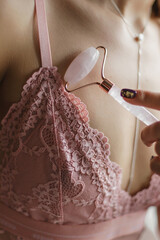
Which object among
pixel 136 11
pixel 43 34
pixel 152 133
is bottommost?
pixel 152 133

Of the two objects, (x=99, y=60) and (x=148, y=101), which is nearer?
(x=148, y=101)

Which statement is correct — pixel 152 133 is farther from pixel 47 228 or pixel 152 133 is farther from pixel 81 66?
pixel 47 228

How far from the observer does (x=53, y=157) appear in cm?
57

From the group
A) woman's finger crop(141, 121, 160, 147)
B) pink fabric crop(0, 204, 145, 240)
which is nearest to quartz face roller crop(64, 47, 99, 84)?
woman's finger crop(141, 121, 160, 147)

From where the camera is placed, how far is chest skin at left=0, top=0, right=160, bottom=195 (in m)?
0.55

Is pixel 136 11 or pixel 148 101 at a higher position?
pixel 136 11

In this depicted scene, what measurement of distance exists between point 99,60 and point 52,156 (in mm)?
224

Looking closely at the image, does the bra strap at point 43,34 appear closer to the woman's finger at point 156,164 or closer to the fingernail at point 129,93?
the fingernail at point 129,93

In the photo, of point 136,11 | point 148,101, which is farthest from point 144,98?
point 136,11

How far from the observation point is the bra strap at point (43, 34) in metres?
0.55

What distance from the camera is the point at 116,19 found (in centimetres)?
68

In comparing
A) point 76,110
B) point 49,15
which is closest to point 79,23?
point 49,15

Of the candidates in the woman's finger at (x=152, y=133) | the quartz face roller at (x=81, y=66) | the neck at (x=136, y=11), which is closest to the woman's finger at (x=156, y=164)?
the woman's finger at (x=152, y=133)

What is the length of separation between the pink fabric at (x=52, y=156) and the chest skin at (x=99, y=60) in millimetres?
25
